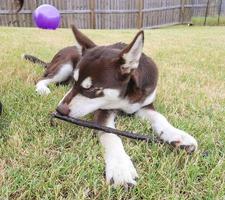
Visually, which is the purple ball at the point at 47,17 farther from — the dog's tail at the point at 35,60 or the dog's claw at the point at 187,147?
the dog's claw at the point at 187,147

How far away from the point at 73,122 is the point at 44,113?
1.43ft

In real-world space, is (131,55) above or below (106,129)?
above

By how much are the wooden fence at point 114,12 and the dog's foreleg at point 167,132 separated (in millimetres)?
11608

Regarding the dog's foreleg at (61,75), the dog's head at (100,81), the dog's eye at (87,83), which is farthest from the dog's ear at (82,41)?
the dog's foreleg at (61,75)

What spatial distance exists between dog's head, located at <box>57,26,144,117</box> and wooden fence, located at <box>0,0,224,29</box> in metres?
11.6

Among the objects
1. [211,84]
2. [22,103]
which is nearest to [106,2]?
[211,84]

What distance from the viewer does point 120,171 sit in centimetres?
191

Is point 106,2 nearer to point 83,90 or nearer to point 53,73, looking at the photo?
point 53,73

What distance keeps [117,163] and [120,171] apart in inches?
3.3

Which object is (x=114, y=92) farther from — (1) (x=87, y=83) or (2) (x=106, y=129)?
(2) (x=106, y=129)

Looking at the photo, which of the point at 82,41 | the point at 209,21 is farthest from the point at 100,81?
the point at 209,21

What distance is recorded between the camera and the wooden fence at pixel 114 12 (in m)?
14.4

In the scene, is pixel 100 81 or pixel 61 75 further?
pixel 61 75

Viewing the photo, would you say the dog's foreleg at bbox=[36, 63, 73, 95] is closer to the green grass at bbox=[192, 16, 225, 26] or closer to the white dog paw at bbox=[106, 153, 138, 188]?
the white dog paw at bbox=[106, 153, 138, 188]
